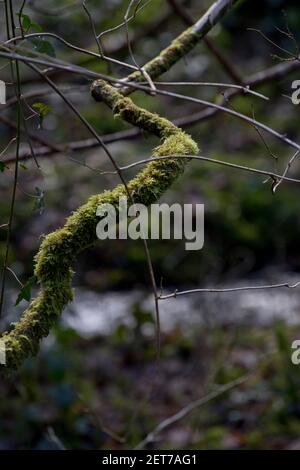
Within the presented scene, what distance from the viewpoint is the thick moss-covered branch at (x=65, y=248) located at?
1761mm

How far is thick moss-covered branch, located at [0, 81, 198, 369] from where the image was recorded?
1.76 m

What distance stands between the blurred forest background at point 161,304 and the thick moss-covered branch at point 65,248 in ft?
4.24

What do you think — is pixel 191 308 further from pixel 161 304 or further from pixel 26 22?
pixel 26 22

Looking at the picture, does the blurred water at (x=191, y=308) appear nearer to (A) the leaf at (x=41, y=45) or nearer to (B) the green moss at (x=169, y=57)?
(B) the green moss at (x=169, y=57)

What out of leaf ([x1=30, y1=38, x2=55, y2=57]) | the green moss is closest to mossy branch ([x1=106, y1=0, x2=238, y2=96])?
the green moss

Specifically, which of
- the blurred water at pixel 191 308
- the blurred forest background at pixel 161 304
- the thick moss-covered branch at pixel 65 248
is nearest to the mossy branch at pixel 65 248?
the thick moss-covered branch at pixel 65 248

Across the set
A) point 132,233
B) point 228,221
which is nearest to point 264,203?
point 228,221

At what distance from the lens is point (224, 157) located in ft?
20.3

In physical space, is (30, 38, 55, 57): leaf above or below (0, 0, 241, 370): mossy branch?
above

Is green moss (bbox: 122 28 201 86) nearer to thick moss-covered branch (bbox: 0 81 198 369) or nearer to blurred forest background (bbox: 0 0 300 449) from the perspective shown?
thick moss-covered branch (bbox: 0 81 198 369)

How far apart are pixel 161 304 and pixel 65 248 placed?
11.3 feet

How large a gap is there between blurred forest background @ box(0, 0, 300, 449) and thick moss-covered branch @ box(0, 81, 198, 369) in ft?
4.24

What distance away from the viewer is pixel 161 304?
5.21 m
